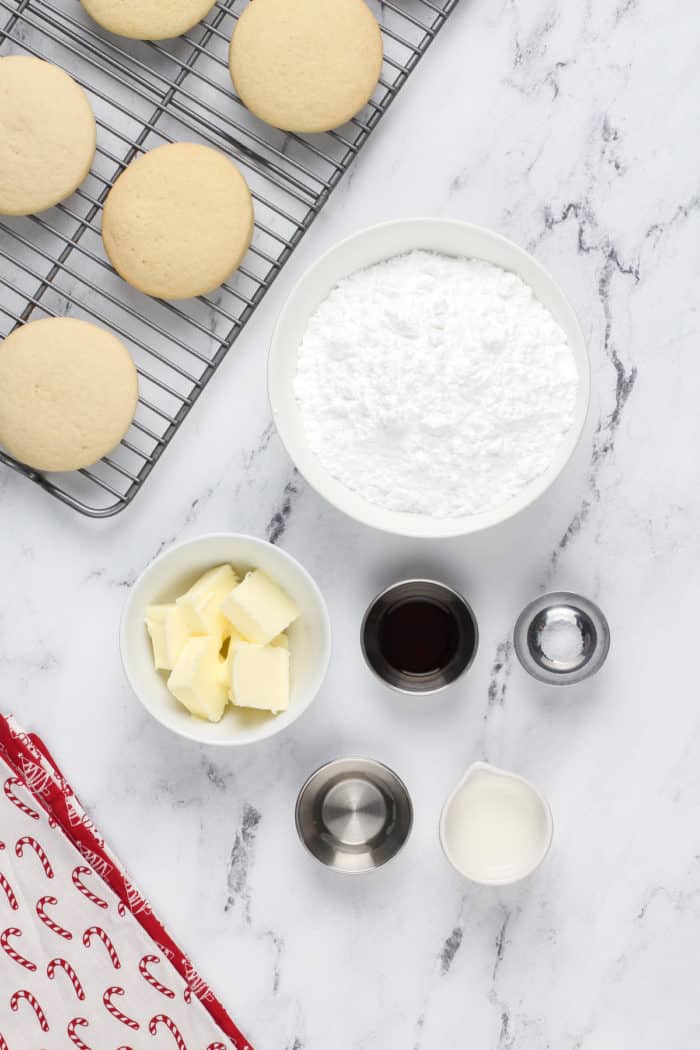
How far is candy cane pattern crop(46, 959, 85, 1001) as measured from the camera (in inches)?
73.8

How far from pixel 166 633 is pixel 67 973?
25.8 inches

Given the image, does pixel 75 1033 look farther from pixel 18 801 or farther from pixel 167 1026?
pixel 18 801

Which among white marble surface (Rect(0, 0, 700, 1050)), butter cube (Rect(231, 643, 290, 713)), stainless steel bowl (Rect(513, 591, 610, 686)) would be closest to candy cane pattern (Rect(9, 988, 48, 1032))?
white marble surface (Rect(0, 0, 700, 1050))

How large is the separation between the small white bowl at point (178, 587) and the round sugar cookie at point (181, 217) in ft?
1.44

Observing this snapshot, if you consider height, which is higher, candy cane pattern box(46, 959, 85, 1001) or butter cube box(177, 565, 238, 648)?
butter cube box(177, 565, 238, 648)

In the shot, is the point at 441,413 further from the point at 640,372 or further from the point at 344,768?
the point at 344,768

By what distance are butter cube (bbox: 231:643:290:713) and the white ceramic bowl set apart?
28 centimetres

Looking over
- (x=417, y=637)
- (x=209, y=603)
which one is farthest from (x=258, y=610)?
(x=417, y=637)

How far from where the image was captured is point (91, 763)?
191 cm

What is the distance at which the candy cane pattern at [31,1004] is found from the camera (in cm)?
187

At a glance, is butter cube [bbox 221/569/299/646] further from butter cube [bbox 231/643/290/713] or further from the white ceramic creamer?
the white ceramic creamer

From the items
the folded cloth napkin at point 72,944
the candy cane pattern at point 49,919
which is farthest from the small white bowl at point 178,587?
the candy cane pattern at point 49,919

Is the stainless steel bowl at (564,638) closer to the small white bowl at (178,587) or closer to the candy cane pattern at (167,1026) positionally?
the small white bowl at (178,587)

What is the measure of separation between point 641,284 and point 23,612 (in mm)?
1225
